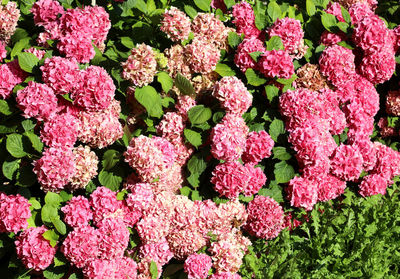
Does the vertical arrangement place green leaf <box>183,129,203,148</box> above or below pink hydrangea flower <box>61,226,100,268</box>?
above

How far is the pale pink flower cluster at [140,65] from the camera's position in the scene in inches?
121

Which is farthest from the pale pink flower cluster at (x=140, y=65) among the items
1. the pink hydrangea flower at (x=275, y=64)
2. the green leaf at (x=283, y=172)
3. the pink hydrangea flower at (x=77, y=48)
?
the green leaf at (x=283, y=172)

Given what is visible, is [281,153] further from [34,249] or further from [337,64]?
[34,249]

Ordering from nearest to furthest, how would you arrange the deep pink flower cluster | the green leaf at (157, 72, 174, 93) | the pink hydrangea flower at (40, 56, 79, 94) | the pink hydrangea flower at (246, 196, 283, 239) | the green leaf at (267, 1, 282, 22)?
the pink hydrangea flower at (40, 56, 79, 94) < the green leaf at (157, 72, 174, 93) < the pink hydrangea flower at (246, 196, 283, 239) < the deep pink flower cluster < the green leaf at (267, 1, 282, 22)

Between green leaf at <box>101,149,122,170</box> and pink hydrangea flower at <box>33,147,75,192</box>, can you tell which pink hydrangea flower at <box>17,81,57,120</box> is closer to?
pink hydrangea flower at <box>33,147,75,192</box>

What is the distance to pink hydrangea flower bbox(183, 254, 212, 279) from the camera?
3.12 metres

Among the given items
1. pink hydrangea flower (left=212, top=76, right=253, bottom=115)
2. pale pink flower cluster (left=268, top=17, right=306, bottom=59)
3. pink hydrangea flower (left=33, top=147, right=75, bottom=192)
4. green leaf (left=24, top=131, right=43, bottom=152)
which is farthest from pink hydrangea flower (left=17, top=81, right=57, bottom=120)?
pale pink flower cluster (left=268, top=17, right=306, bottom=59)

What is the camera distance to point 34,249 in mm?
2842

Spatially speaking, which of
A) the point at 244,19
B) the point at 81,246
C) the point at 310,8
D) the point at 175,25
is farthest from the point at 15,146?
the point at 310,8

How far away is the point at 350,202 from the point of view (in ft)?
12.9

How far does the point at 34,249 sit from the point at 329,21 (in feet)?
8.78

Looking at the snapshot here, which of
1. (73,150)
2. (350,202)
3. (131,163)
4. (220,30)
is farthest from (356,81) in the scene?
(73,150)

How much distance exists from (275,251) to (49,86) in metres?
1.68

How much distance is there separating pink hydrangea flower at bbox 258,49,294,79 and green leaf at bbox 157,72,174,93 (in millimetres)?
647
